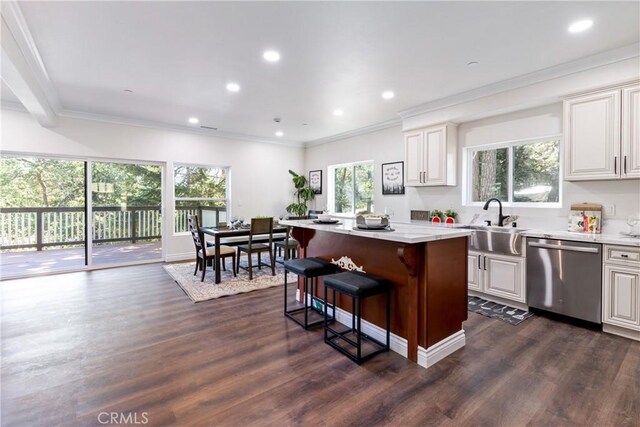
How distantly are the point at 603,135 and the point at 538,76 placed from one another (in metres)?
0.97

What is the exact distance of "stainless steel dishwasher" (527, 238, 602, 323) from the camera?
116 inches

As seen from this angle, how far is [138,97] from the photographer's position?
4.38 metres

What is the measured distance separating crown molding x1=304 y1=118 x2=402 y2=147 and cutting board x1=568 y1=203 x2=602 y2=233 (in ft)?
9.79

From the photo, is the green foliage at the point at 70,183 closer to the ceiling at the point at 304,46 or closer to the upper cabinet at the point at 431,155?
the ceiling at the point at 304,46

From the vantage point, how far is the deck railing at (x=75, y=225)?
4816mm

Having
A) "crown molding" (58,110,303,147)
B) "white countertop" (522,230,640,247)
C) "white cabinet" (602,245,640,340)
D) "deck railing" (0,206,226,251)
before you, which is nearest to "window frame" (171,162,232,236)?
"deck railing" (0,206,226,251)

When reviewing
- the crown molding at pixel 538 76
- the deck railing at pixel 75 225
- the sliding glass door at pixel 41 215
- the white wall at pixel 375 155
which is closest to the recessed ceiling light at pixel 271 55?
the crown molding at pixel 538 76

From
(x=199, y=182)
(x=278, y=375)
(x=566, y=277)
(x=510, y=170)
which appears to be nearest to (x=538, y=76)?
(x=510, y=170)

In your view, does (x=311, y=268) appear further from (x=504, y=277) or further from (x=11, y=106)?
(x=11, y=106)

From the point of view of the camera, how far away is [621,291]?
2799 millimetres

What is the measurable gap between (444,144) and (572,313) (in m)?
2.61

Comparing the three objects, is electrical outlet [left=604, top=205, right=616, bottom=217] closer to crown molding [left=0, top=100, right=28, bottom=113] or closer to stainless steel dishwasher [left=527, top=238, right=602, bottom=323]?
stainless steel dishwasher [left=527, top=238, right=602, bottom=323]

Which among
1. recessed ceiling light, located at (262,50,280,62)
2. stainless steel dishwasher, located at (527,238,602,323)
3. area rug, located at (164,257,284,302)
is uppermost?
recessed ceiling light, located at (262,50,280,62)

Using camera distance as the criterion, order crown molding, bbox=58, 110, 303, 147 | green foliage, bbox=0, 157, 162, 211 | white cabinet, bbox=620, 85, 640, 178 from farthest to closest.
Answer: crown molding, bbox=58, 110, 303, 147 → green foliage, bbox=0, 157, 162, 211 → white cabinet, bbox=620, 85, 640, 178
